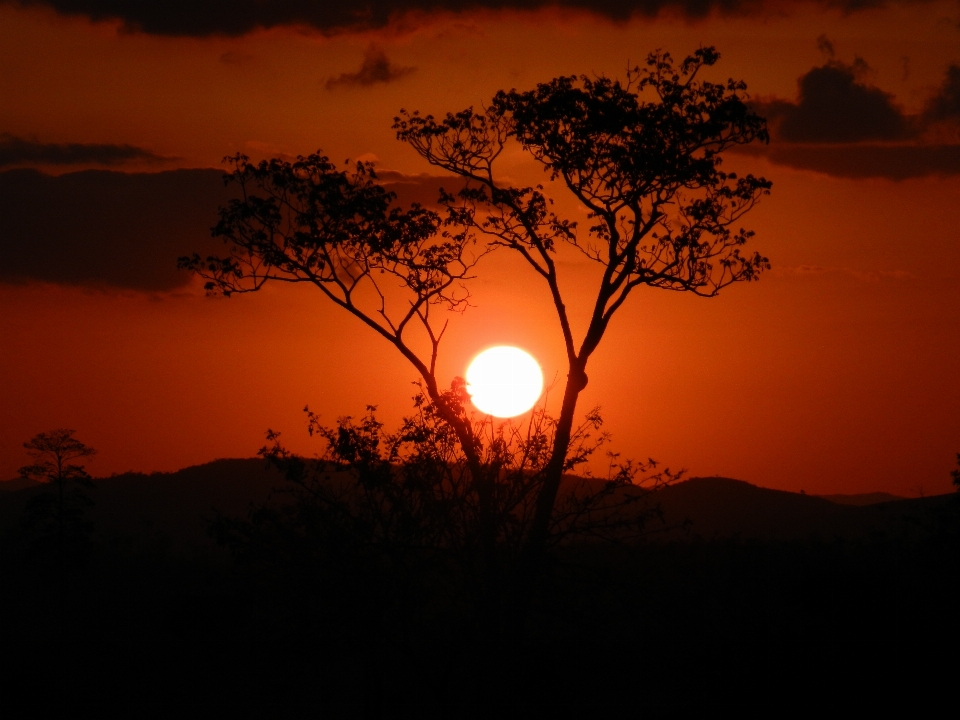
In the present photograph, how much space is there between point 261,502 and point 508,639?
6646 cm

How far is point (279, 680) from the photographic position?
3341cm

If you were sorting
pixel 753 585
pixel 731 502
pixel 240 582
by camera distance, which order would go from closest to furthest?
pixel 753 585 → pixel 240 582 → pixel 731 502

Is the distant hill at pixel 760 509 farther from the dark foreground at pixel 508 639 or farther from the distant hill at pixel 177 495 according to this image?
the dark foreground at pixel 508 639

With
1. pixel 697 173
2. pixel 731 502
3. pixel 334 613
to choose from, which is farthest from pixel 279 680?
pixel 731 502

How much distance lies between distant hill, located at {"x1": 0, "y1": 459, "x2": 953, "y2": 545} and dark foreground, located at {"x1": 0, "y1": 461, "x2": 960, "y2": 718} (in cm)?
2482

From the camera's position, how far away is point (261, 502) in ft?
281

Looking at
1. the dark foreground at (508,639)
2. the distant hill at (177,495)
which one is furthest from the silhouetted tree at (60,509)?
the distant hill at (177,495)

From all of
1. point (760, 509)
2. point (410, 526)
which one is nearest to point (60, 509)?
point (410, 526)

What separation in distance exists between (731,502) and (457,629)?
61176 mm

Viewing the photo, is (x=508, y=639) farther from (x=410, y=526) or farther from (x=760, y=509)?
(x=760, y=509)

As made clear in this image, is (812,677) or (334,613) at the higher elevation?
(334,613)

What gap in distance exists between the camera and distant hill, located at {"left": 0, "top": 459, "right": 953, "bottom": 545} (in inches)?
2859

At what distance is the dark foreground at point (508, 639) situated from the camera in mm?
24828

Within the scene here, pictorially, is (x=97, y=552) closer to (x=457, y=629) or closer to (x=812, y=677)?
(x=457, y=629)
